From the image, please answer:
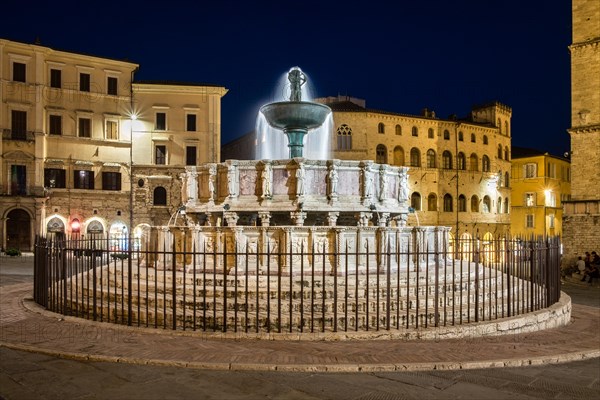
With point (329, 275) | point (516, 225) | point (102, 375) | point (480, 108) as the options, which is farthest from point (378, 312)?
point (516, 225)

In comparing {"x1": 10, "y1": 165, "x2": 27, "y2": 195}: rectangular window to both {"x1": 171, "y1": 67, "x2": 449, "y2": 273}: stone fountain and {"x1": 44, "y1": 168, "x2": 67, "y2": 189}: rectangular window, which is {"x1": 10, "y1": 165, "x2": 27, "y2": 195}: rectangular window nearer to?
{"x1": 44, "y1": 168, "x2": 67, "y2": 189}: rectangular window

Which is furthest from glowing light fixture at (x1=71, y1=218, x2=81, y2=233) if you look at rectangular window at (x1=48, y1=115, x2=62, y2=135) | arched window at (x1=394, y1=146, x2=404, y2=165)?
arched window at (x1=394, y1=146, x2=404, y2=165)

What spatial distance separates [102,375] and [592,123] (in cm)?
2812

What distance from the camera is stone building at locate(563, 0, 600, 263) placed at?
27.3 meters

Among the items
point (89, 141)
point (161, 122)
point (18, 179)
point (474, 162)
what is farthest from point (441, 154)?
point (18, 179)

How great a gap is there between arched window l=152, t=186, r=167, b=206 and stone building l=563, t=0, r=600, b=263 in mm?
27907

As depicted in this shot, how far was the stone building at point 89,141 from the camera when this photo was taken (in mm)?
37031

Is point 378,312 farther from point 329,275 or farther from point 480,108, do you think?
point 480,108

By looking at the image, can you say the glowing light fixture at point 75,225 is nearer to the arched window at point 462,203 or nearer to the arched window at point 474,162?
the arched window at point 462,203

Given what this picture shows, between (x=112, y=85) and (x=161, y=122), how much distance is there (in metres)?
4.56

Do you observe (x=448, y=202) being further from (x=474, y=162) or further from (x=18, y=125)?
(x=18, y=125)

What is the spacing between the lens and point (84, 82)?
40.2m

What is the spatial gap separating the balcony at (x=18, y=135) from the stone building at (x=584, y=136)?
34410 millimetres

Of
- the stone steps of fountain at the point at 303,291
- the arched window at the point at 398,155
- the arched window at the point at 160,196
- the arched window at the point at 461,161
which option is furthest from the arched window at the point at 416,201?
the stone steps of fountain at the point at 303,291
